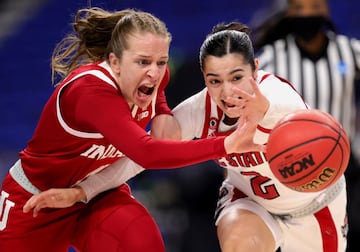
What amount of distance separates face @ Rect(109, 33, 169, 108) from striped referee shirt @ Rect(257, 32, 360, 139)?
2.59 metres

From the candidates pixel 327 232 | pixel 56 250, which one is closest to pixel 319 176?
pixel 327 232

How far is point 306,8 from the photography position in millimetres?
6621

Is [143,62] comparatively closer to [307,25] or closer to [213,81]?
[213,81]

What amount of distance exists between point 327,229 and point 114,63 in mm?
1457

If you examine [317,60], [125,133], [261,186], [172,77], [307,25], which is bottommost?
[172,77]

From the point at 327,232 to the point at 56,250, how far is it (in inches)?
56.8

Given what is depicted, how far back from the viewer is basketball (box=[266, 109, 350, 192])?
372cm

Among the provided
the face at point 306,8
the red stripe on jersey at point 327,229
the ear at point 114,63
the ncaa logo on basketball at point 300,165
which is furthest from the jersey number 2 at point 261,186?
the face at point 306,8

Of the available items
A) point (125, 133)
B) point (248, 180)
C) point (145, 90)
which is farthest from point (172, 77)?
point (125, 133)

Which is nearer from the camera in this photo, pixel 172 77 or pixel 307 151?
pixel 307 151

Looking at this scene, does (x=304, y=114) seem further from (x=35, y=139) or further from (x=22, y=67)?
(x=22, y=67)

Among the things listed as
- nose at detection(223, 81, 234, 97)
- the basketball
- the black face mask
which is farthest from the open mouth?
the black face mask

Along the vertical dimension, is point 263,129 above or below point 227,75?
below

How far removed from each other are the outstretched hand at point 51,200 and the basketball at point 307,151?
1043 mm
